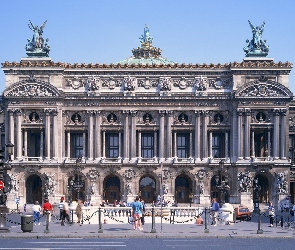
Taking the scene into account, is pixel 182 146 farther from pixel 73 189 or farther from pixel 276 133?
pixel 73 189

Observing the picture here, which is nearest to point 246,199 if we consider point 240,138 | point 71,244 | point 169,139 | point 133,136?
point 240,138

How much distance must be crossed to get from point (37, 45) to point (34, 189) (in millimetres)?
18829

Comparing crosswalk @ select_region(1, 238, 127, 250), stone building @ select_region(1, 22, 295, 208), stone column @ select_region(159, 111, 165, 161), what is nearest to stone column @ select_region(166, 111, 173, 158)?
stone building @ select_region(1, 22, 295, 208)

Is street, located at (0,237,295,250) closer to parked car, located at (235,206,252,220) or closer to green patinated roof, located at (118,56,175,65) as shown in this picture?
parked car, located at (235,206,252,220)

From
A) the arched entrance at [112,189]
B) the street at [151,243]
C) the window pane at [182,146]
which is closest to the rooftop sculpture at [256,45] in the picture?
the window pane at [182,146]

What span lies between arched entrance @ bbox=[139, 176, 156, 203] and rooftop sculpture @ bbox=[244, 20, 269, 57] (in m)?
20.8

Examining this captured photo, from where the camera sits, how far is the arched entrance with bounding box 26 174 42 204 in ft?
326

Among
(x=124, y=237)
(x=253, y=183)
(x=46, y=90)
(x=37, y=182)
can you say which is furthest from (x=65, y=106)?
(x=124, y=237)

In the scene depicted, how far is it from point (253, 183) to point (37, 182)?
1092 inches

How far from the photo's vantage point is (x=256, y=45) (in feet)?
333

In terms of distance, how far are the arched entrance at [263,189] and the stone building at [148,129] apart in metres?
0.13

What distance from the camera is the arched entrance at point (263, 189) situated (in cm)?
9925

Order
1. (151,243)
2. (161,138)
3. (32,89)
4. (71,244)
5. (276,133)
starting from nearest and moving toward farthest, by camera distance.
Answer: (71,244) → (151,243) → (276,133) → (32,89) → (161,138)

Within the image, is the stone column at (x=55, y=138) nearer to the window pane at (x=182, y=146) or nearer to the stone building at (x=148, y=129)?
the stone building at (x=148, y=129)
